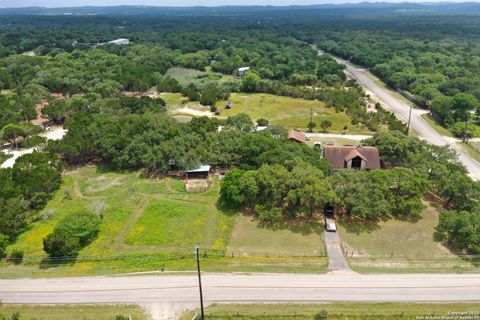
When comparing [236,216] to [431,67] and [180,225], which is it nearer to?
[180,225]

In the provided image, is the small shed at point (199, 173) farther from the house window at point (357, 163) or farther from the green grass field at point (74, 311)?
the green grass field at point (74, 311)

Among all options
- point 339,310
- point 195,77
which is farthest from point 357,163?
point 195,77

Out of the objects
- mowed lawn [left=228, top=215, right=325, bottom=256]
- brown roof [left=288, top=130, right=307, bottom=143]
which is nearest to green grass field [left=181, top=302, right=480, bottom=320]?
mowed lawn [left=228, top=215, right=325, bottom=256]

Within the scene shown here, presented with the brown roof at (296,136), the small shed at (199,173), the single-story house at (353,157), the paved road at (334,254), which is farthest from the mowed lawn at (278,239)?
the brown roof at (296,136)

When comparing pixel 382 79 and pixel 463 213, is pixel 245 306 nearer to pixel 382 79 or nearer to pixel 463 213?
pixel 463 213

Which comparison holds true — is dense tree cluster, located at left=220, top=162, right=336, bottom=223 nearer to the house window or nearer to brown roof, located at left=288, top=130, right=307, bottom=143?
the house window

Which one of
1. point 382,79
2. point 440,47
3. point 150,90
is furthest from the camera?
point 440,47

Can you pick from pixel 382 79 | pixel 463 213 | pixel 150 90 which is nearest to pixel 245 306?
pixel 463 213

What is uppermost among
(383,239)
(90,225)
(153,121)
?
(153,121)

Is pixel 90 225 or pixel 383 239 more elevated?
pixel 90 225
